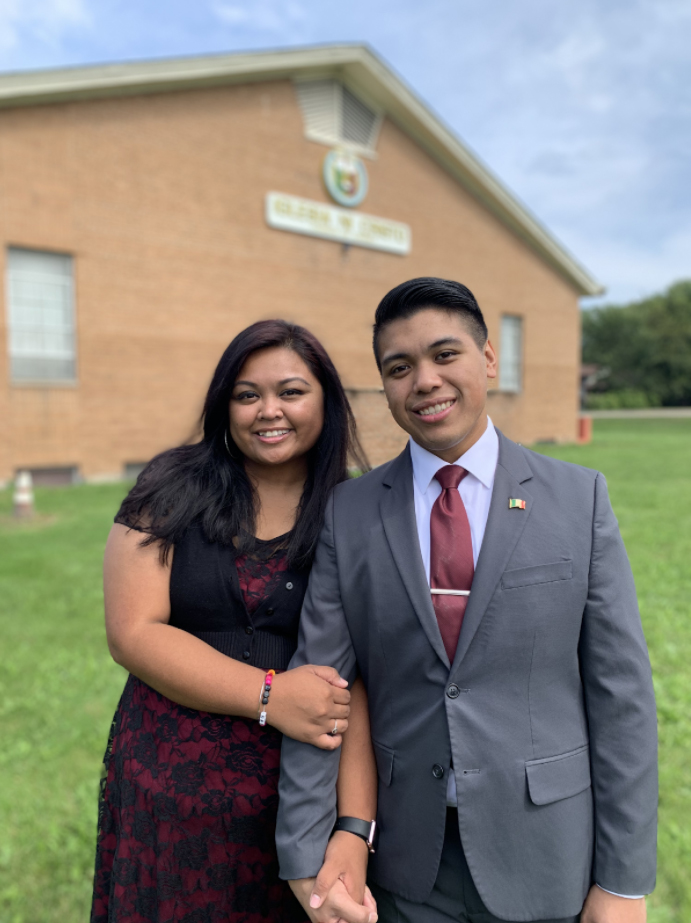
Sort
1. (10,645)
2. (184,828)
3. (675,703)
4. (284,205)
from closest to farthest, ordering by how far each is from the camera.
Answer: (184,828)
(675,703)
(10,645)
(284,205)

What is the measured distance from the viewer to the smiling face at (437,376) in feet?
4.86

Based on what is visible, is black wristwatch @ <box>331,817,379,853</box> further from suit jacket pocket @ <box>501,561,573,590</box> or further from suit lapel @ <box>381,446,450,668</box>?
suit jacket pocket @ <box>501,561,573,590</box>

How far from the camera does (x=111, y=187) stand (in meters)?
12.9

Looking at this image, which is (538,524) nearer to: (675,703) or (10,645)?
(675,703)

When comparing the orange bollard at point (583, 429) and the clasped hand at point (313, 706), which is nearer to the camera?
the clasped hand at point (313, 706)

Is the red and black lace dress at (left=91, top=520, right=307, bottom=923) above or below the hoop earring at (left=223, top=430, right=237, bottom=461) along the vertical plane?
below

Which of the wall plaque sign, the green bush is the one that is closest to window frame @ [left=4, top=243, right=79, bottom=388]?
the wall plaque sign

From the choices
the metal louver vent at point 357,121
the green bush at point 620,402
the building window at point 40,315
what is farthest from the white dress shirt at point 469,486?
the green bush at point 620,402

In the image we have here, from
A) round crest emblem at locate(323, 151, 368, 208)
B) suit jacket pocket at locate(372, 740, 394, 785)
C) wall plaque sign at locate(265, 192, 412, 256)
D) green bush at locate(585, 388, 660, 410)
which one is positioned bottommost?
suit jacket pocket at locate(372, 740, 394, 785)

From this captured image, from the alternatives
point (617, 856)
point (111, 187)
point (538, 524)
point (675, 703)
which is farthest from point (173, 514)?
point (111, 187)

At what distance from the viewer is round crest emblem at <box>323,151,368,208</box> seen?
16.0 meters

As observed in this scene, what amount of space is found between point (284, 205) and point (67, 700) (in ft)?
43.9

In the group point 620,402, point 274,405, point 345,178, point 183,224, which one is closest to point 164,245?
point 183,224

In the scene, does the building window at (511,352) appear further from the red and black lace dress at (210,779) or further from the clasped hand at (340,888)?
the clasped hand at (340,888)
